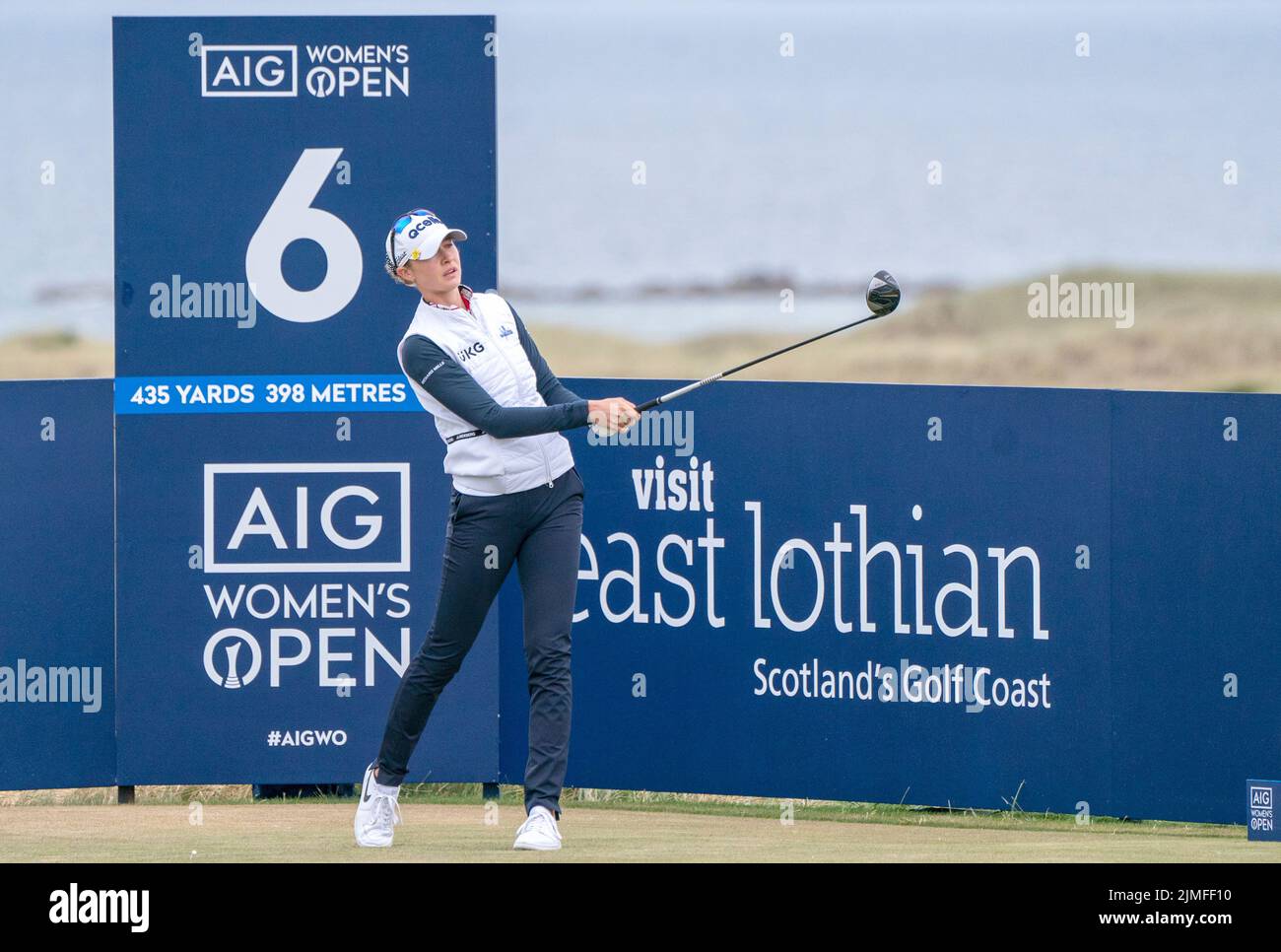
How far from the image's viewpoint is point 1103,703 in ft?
22.4

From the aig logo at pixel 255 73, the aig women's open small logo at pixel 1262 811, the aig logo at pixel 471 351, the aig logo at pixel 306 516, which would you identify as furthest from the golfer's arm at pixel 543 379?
the aig women's open small logo at pixel 1262 811

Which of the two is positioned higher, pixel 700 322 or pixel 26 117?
pixel 26 117

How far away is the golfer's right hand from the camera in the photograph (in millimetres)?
5602

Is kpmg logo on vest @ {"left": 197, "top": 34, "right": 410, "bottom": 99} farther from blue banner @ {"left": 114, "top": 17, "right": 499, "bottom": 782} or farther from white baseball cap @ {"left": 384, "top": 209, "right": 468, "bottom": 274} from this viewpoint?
white baseball cap @ {"left": 384, "top": 209, "right": 468, "bottom": 274}

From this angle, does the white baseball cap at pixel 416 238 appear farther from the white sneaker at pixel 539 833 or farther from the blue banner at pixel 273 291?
the white sneaker at pixel 539 833

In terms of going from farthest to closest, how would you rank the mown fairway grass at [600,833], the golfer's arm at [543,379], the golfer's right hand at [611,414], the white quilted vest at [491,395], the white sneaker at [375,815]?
the golfer's arm at [543,379]
the white sneaker at [375,815]
the white quilted vest at [491,395]
the mown fairway grass at [600,833]
the golfer's right hand at [611,414]

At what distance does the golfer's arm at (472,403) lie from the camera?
563cm

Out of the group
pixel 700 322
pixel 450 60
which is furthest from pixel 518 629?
pixel 700 322

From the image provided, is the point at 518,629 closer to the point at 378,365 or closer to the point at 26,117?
the point at 378,365

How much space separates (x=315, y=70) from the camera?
23.8ft

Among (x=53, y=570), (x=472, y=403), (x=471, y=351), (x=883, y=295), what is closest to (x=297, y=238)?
(x=53, y=570)

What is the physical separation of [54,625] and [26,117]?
878 inches

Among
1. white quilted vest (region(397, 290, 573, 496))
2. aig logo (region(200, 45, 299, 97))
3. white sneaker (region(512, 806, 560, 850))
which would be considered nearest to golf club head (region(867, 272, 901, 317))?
white quilted vest (region(397, 290, 573, 496))

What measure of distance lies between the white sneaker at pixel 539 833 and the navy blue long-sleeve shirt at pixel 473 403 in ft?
3.48
